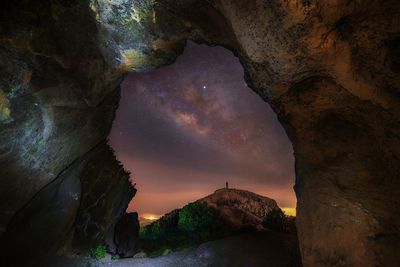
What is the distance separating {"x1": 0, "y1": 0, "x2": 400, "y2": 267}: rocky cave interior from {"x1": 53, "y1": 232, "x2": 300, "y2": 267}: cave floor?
348 cm

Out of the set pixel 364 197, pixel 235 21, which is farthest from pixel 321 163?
pixel 235 21

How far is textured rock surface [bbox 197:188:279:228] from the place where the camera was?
14.4 metres

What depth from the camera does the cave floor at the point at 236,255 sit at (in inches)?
385

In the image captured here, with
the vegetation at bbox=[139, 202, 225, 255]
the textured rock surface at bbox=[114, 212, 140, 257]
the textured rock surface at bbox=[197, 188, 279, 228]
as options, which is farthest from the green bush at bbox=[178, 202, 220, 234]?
the textured rock surface at bbox=[114, 212, 140, 257]

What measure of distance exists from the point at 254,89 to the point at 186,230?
992 cm

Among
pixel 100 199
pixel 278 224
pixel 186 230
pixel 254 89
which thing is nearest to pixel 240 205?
pixel 278 224

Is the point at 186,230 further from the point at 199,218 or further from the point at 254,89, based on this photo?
the point at 254,89

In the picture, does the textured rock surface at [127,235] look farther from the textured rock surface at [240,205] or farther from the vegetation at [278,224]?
the vegetation at [278,224]

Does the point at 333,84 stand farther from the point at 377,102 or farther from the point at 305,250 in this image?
the point at 305,250

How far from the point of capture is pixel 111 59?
765 centimetres

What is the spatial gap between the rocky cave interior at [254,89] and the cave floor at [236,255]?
3.48m

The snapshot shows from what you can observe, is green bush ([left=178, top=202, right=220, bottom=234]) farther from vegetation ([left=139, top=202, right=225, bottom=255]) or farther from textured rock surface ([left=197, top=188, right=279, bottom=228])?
textured rock surface ([left=197, top=188, right=279, bottom=228])

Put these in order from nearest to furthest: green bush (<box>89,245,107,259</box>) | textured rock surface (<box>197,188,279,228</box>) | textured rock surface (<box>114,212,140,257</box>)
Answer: green bush (<box>89,245,107,259</box>)
textured rock surface (<box>114,212,140,257</box>)
textured rock surface (<box>197,188,279,228</box>)

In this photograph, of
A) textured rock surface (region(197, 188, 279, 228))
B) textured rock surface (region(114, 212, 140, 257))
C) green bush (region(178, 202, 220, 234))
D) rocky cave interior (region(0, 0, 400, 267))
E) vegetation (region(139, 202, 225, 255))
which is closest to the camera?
rocky cave interior (region(0, 0, 400, 267))
